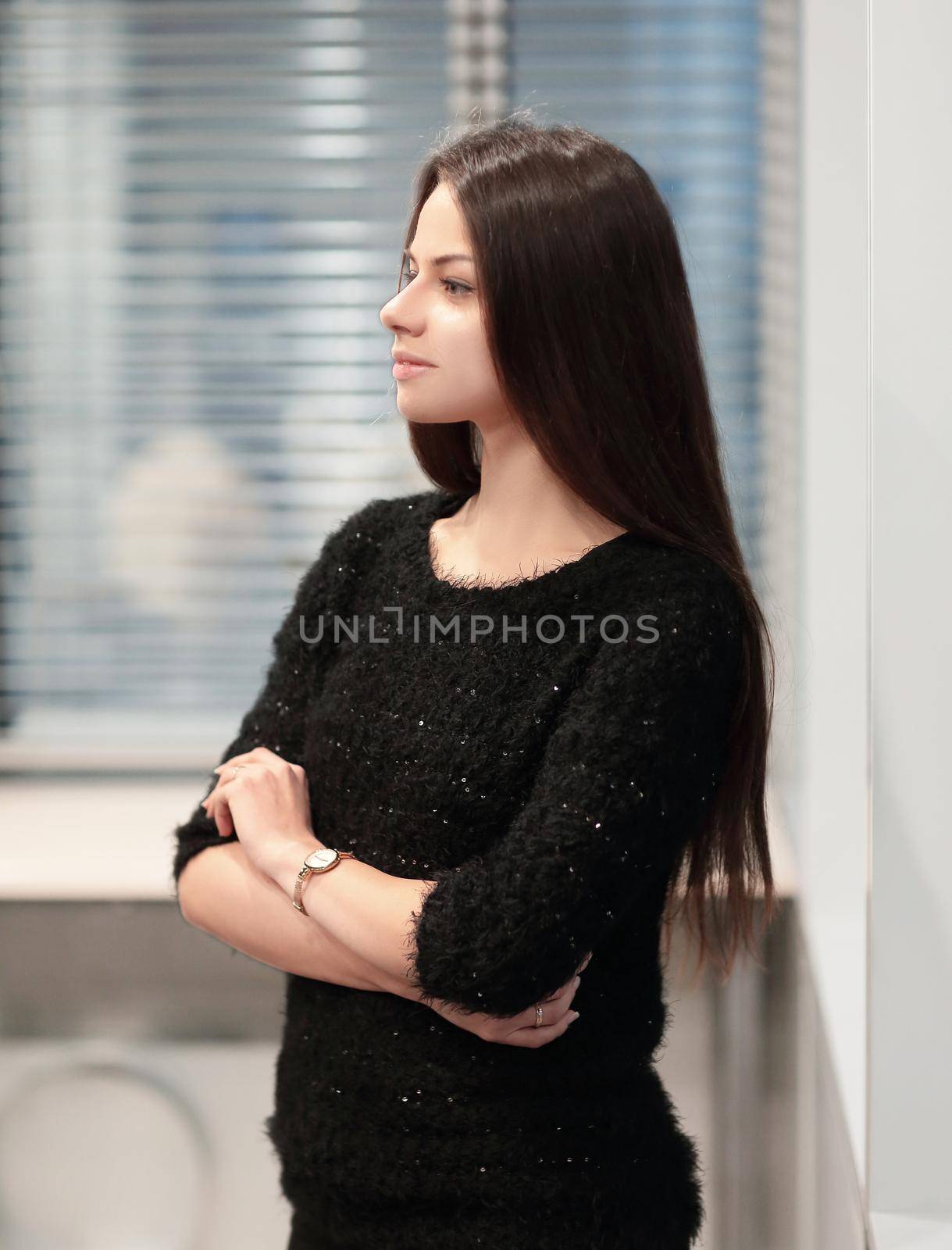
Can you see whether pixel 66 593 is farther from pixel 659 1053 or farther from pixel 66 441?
pixel 659 1053

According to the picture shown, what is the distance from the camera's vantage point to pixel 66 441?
2.35m

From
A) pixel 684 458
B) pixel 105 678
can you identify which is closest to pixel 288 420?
pixel 105 678

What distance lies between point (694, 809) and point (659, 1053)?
1023 millimetres

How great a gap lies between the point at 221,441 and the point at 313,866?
151 centimetres

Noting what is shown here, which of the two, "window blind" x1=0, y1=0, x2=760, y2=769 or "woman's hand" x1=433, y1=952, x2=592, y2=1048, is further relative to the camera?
"window blind" x1=0, y1=0, x2=760, y2=769

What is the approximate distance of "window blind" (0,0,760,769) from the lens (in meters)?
2.25

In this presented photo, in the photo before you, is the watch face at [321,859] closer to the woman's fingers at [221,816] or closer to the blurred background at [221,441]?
the woman's fingers at [221,816]

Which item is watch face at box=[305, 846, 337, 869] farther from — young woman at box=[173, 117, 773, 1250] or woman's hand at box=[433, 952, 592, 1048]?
woman's hand at box=[433, 952, 592, 1048]

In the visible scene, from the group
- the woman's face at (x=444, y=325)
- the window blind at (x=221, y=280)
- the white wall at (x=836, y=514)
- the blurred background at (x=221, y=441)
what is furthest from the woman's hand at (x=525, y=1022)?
the window blind at (x=221, y=280)

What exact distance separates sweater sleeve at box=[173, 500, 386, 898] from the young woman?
0.19ft

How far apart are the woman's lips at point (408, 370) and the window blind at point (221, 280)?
→ 4.28 feet

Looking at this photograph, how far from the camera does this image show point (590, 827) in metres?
0.87

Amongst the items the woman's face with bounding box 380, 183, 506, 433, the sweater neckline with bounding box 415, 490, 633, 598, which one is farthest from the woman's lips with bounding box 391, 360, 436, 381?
the sweater neckline with bounding box 415, 490, 633, 598

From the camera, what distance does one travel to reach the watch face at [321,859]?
3.18 feet
